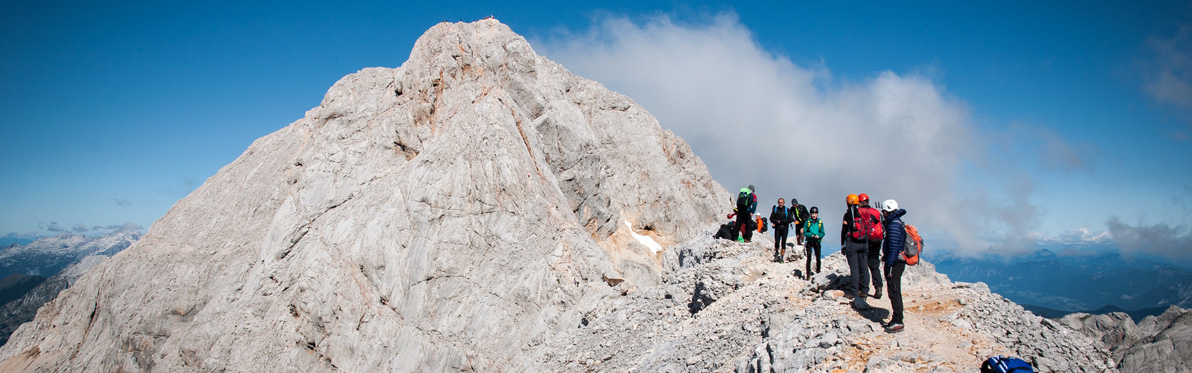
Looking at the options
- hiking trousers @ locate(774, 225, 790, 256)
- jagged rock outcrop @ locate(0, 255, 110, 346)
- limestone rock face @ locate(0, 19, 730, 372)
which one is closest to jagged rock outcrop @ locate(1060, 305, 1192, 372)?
hiking trousers @ locate(774, 225, 790, 256)

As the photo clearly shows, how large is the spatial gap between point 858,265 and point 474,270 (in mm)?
19651

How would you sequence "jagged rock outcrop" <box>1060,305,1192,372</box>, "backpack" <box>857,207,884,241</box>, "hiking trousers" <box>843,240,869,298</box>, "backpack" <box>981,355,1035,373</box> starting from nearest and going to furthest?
"backpack" <box>981,355,1035,373</box> < "backpack" <box>857,207,884,241</box> < "hiking trousers" <box>843,240,869,298</box> < "jagged rock outcrop" <box>1060,305,1192,372</box>

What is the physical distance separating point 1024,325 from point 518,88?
101 ft

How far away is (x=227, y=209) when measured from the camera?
124ft

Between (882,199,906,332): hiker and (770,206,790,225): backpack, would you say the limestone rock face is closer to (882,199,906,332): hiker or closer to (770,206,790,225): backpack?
(770,206,790,225): backpack

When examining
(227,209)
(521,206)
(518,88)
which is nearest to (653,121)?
(518,88)

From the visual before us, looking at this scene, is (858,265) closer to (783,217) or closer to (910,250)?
(910,250)

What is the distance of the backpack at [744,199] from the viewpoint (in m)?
20.2


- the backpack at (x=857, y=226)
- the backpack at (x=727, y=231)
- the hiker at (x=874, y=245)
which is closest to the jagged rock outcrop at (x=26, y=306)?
the backpack at (x=727, y=231)

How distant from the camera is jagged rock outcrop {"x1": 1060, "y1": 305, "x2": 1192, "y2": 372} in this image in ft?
109

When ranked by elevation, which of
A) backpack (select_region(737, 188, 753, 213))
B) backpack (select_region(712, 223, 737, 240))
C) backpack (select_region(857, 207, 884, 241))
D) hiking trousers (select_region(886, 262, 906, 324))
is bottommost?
hiking trousers (select_region(886, 262, 906, 324))

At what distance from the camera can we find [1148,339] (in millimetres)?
38625

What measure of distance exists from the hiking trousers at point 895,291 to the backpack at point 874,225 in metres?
1.18

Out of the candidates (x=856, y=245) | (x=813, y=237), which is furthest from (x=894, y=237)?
(x=813, y=237)
